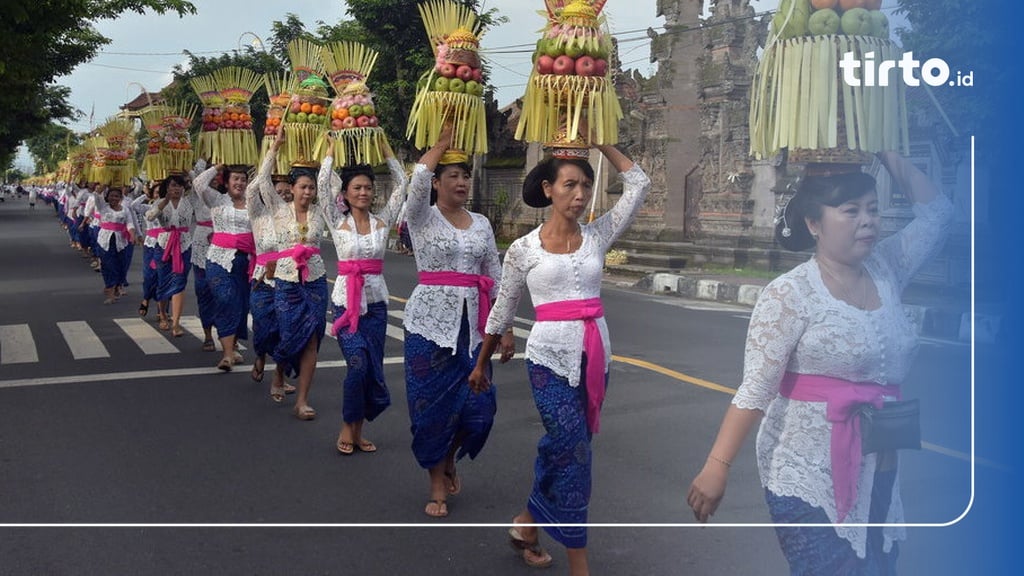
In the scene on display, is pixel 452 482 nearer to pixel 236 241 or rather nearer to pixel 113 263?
pixel 236 241

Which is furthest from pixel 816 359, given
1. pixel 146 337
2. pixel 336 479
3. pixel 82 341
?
pixel 82 341

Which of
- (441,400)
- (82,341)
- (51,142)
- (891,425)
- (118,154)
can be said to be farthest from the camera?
(51,142)

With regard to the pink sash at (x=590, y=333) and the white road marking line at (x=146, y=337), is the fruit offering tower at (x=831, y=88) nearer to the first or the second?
the pink sash at (x=590, y=333)

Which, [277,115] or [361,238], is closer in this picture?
[361,238]

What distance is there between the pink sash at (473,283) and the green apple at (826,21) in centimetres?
247

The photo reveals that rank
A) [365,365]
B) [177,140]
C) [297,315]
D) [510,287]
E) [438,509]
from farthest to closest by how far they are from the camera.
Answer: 1. [177,140]
2. [297,315]
3. [365,365]
4. [438,509]
5. [510,287]

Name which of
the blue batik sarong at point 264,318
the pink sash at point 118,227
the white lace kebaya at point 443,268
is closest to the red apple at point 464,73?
the white lace kebaya at point 443,268

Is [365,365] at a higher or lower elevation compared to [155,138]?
lower

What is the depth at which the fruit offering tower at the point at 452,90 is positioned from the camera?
4.17 meters

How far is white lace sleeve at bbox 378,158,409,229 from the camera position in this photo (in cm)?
528

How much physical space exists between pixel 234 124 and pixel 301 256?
2.08 metres

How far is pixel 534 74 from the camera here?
3529 millimetres

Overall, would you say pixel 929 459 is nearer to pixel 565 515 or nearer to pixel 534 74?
pixel 565 515

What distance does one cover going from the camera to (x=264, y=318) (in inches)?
270
